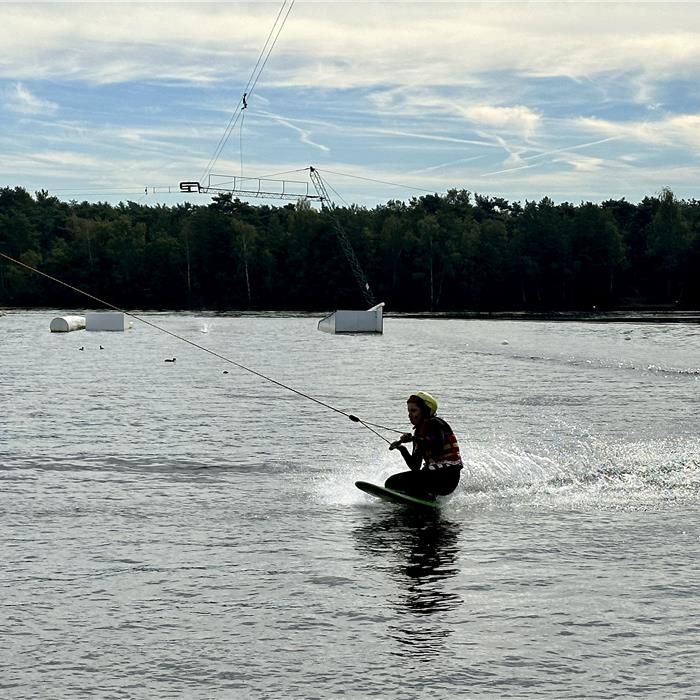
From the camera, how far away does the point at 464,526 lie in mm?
19000

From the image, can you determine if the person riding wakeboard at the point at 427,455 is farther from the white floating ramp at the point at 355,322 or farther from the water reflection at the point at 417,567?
the white floating ramp at the point at 355,322

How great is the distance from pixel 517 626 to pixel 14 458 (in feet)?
55.2

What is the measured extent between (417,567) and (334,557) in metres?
1.32

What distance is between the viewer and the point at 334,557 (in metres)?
16.7

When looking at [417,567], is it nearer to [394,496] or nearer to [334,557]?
[334,557]

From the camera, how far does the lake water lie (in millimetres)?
11922

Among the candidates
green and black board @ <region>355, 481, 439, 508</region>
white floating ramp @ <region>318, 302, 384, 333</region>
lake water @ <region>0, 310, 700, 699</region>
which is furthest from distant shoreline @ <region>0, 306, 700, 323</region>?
green and black board @ <region>355, 481, 439, 508</region>

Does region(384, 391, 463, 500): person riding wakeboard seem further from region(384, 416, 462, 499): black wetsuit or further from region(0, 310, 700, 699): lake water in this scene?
region(0, 310, 700, 699): lake water

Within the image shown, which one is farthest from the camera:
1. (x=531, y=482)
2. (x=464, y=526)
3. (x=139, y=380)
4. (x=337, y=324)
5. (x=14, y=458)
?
(x=337, y=324)

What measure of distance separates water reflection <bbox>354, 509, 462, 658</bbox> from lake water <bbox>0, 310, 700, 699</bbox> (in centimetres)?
5

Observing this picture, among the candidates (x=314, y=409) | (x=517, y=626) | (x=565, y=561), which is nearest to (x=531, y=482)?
(x=565, y=561)

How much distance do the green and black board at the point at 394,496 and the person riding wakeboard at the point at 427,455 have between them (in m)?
0.09

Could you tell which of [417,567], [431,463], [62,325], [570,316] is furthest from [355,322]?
[417,567]

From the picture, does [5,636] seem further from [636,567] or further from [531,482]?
[531,482]
